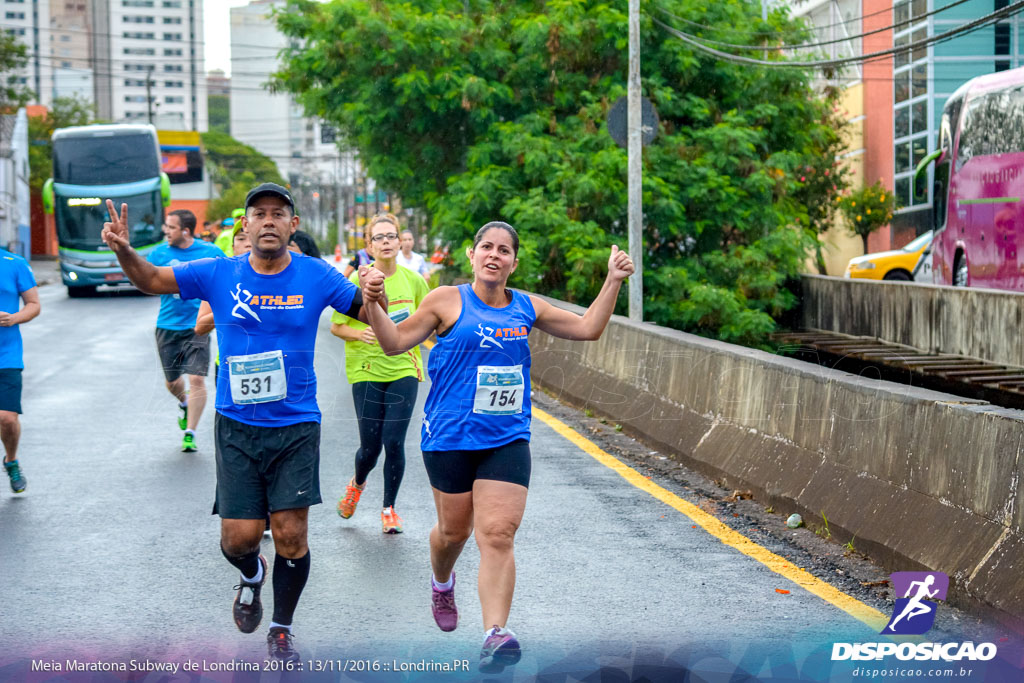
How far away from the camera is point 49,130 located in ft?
248

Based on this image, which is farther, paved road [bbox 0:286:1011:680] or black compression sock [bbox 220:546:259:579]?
paved road [bbox 0:286:1011:680]

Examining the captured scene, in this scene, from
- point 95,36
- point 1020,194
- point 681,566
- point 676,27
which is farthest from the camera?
point 95,36

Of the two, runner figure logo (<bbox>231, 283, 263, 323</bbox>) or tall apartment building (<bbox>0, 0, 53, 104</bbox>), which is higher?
tall apartment building (<bbox>0, 0, 53, 104</bbox>)

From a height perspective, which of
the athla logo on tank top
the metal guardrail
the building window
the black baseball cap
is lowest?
the metal guardrail

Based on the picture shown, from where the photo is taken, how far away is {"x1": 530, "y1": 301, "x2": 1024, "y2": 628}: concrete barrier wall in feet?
18.3

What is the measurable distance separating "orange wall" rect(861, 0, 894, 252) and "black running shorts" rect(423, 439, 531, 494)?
39783 mm

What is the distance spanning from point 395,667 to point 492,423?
966 mm

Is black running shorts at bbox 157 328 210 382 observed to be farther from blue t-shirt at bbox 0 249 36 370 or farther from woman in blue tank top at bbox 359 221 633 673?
woman in blue tank top at bbox 359 221 633 673

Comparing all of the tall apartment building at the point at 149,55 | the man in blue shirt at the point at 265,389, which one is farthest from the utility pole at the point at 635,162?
the tall apartment building at the point at 149,55

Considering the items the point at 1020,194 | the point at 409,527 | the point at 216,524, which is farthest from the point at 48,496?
the point at 1020,194

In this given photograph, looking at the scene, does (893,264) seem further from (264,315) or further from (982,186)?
(264,315)

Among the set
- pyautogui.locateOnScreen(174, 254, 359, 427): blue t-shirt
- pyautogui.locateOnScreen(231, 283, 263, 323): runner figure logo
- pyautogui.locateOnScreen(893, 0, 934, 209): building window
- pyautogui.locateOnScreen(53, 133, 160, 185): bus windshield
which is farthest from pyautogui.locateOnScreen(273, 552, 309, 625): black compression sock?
pyautogui.locateOnScreen(893, 0, 934, 209): building window

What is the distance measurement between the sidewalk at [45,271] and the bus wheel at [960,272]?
30.4 metres

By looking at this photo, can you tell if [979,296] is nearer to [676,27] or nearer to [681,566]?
[676,27]
